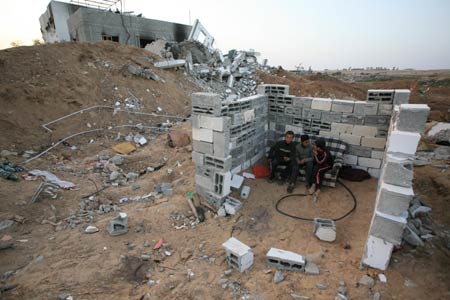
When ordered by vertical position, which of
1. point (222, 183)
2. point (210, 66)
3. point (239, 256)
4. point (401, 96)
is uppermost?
point (210, 66)

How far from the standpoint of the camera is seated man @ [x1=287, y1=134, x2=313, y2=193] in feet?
17.5

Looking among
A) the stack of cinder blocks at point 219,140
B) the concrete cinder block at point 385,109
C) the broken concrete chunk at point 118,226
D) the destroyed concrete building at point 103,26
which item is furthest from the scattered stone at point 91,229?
the destroyed concrete building at point 103,26

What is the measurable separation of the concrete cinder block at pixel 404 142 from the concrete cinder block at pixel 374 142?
242cm

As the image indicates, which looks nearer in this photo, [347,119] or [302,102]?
[347,119]

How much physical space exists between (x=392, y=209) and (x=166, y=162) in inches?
232

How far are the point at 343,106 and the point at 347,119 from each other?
311 millimetres

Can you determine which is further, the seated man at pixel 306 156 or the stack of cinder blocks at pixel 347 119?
the seated man at pixel 306 156

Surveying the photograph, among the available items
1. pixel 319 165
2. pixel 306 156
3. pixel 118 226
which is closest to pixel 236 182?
pixel 306 156

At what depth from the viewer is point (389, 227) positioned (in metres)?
3.08

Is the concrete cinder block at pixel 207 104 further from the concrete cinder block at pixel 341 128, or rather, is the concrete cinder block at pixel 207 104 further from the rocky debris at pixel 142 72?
the rocky debris at pixel 142 72

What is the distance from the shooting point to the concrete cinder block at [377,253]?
321 cm

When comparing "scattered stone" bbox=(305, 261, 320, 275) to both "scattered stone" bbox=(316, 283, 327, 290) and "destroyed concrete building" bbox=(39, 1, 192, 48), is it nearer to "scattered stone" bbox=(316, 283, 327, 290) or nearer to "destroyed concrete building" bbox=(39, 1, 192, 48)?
"scattered stone" bbox=(316, 283, 327, 290)

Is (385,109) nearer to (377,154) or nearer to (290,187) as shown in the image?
(377,154)

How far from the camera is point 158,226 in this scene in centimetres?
453
